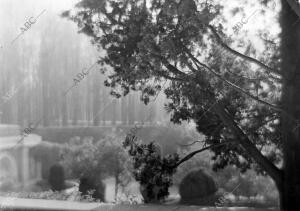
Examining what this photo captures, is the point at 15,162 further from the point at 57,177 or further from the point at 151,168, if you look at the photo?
the point at 151,168

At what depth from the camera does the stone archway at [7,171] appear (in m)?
12.8

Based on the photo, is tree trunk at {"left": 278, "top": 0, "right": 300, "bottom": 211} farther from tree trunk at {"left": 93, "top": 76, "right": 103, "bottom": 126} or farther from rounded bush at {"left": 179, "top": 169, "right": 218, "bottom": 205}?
tree trunk at {"left": 93, "top": 76, "right": 103, "bottom": 126}

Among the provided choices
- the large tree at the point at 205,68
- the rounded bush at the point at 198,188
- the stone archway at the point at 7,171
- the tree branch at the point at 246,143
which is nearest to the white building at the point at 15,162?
the stone archway at the point at 7,171

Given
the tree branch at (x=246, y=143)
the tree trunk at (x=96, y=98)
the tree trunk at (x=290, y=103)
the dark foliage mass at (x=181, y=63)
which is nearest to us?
the dark foliage mass at (x=181, y=63)

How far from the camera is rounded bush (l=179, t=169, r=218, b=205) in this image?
12.8 meters

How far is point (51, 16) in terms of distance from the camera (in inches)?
628

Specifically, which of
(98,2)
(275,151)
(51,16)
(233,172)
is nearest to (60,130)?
(51,16)

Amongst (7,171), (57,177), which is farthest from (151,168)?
(57,177)

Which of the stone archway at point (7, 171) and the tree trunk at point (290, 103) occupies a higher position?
the tree trunk at point (290, 103)

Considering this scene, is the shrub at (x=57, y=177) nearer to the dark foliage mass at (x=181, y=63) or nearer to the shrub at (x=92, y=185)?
the shrub at (x=92, y=185)

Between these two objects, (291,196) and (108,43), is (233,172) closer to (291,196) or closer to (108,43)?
(291,196)

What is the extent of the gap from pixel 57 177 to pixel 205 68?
35.8 ft

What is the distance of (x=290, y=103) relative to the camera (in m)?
6.37

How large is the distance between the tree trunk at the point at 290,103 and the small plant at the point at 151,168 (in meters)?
2.10
